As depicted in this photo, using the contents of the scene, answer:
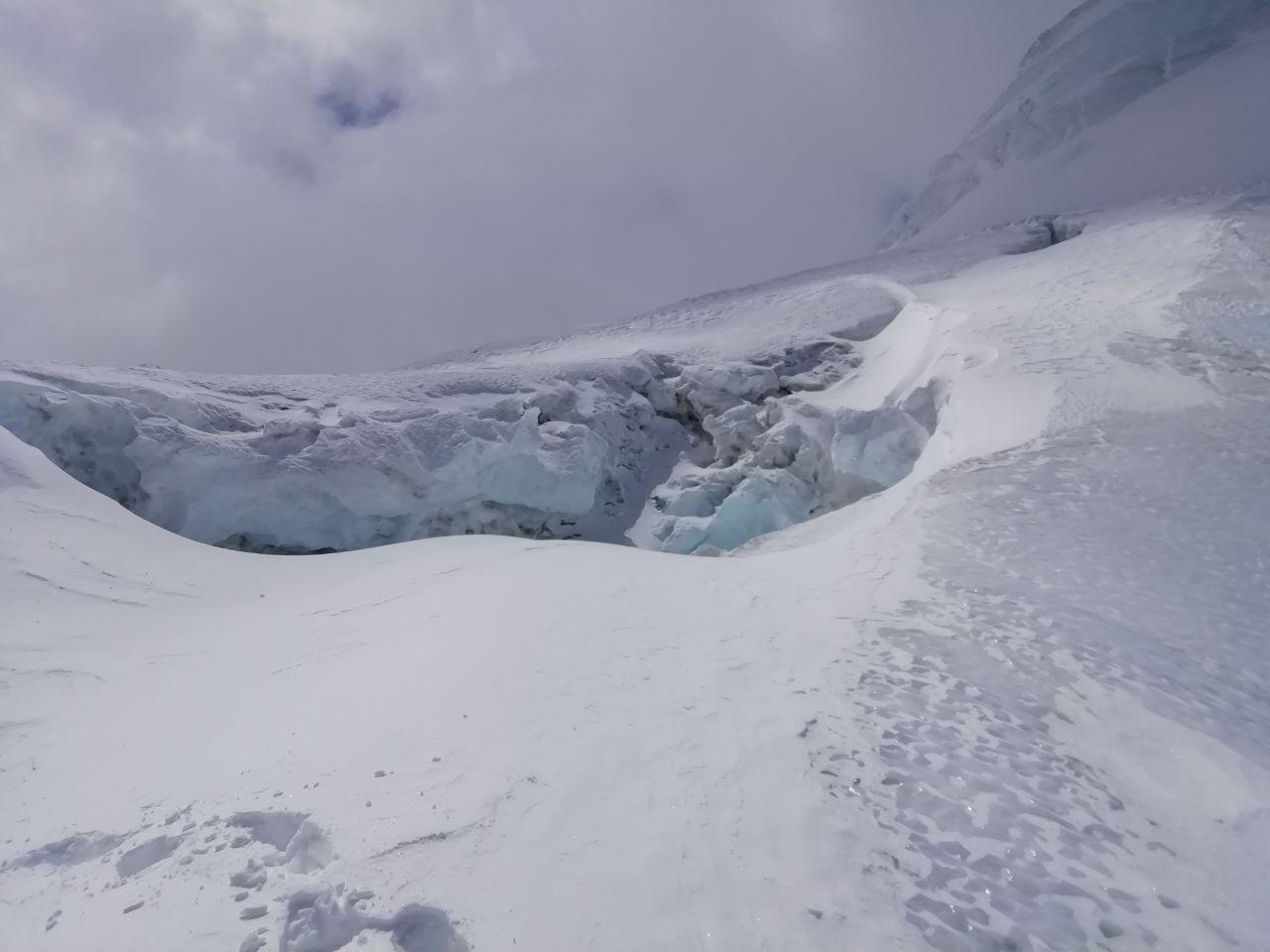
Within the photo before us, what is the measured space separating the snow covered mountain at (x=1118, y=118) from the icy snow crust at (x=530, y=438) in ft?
38.6

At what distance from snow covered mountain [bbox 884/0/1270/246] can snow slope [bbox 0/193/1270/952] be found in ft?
52.0

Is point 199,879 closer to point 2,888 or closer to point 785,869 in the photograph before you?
point 2,888

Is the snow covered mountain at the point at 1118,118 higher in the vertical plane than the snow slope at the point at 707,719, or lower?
higher

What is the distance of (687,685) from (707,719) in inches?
14.6

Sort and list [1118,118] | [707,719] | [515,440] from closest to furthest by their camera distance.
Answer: [707,719]
[515,440]
[1118,118]

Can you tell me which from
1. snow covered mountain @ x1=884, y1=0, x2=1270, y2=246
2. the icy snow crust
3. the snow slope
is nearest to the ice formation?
the icy snow crust

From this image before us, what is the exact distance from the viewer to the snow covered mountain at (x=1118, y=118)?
63.6 feet

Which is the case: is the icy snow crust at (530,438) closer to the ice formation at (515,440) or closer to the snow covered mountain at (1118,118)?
the ice formation at (515,440)

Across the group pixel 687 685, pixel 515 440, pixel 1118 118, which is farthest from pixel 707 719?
pixel 1118 118

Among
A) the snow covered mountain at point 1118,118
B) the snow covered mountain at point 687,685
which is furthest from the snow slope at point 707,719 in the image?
the snow covered mountain at point 1118,118

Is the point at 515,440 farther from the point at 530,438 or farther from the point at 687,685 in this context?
the point at 687,685

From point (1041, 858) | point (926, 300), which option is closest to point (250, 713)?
point (1041, 858)

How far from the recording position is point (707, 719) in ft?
11.2

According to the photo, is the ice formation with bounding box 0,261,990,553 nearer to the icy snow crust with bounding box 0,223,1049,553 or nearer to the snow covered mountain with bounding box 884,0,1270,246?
the icy snow crust with bounding box 0,223,1049,553
